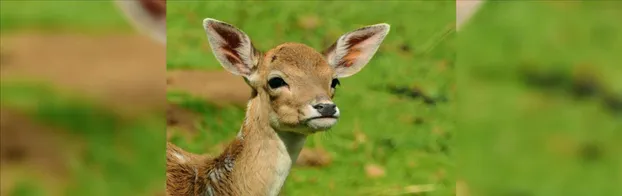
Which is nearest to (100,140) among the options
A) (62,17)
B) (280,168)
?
(62,17)

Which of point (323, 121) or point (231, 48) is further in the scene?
point (231, 48)

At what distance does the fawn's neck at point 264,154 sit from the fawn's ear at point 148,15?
0.77 feet

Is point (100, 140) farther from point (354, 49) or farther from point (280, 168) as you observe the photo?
point (354, 49)

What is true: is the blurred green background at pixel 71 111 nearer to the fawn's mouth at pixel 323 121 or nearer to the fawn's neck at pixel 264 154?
the fawn's neck at pixel 264 154

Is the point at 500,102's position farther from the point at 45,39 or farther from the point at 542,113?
the point at 45,39

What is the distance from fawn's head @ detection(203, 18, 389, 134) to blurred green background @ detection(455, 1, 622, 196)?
40 cm

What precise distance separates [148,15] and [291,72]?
0.31 m

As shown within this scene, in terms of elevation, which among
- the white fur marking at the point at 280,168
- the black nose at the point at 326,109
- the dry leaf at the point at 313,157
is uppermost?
the black nose at the point at 326,109

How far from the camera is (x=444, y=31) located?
1950mm

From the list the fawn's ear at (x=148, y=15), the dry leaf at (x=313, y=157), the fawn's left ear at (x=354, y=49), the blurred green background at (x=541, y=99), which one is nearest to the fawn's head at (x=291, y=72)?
the fawn's left ear at (x=354, y=49)

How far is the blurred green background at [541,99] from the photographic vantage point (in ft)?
6.45

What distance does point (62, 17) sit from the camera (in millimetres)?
1650

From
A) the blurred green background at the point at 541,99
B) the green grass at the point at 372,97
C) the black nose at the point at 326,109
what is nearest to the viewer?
the black nose at the point at 326,109

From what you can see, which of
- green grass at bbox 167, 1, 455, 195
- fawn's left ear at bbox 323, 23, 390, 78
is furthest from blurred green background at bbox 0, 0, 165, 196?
fawn's left ear at bbox 323, 23, 390, 78
